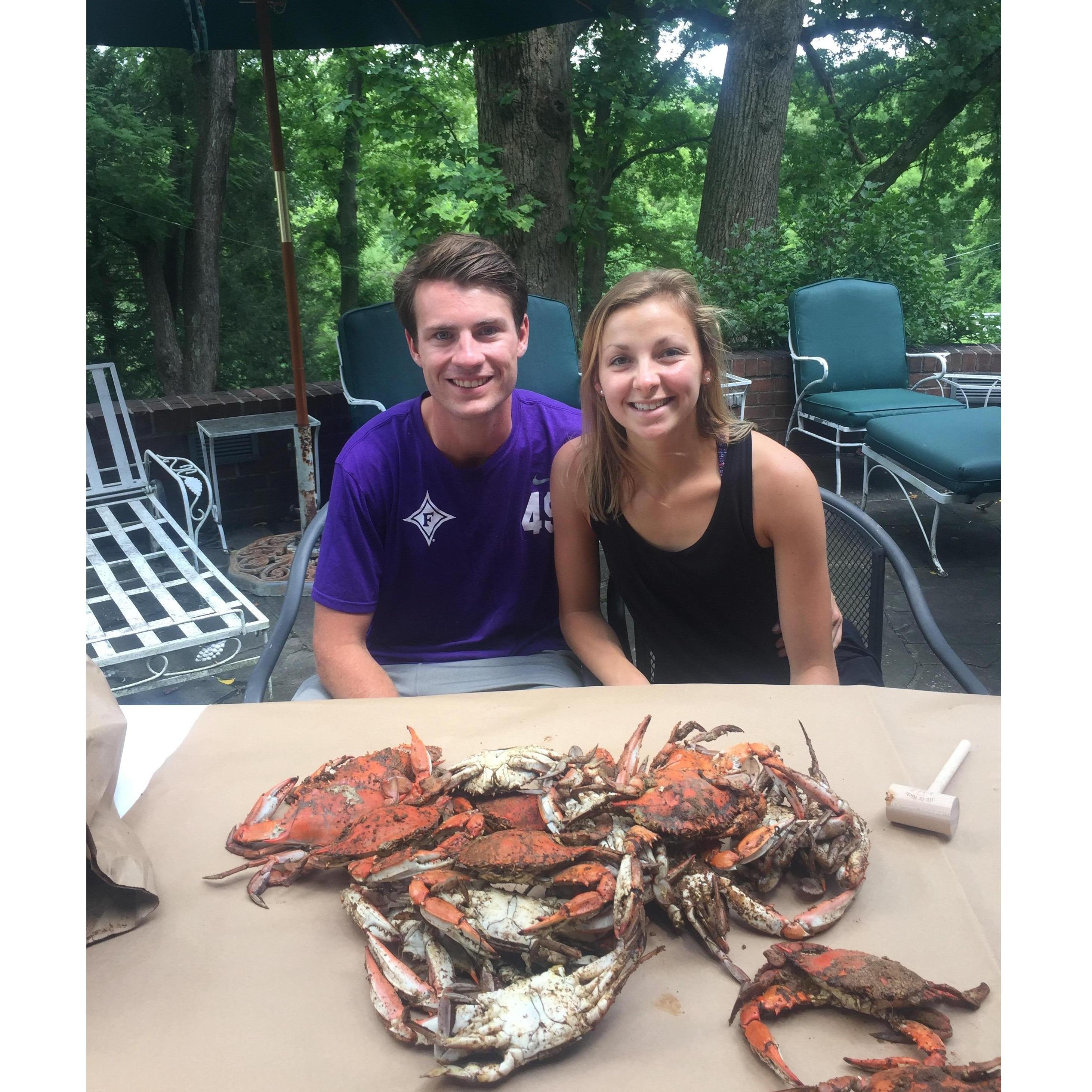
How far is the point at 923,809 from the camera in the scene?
0.94 m

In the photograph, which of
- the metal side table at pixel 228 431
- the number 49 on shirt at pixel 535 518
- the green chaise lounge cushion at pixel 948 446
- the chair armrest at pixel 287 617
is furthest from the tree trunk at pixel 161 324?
the number 49 on shirt at pixel 535 518

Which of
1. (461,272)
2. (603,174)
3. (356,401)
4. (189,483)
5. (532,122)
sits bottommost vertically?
(189,483)

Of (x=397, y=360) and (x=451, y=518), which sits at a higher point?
(x=397, y=360)

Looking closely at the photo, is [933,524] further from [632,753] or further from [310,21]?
[632,753]

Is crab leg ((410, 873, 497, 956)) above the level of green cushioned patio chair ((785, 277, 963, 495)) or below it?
below

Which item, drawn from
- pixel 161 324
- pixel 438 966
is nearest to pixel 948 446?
pixel 438 966

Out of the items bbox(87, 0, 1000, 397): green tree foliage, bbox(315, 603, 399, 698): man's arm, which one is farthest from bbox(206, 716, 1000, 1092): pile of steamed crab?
bbox(87, 0, 1000, 397): green tree foliage

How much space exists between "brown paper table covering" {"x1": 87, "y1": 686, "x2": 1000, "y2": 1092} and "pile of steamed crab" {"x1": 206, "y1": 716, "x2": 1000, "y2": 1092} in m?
0.02

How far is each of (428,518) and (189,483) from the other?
2.54 m

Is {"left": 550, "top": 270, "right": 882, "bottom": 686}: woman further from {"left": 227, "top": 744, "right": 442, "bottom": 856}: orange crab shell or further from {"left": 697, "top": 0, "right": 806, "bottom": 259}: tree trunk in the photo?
{"left": 697, "top": 0, "right": 806, "bottom": 259}: tree trunk

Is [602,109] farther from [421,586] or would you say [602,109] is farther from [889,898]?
[889,898]

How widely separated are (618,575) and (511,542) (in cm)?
20

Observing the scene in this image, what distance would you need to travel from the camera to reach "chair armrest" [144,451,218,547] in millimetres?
3588

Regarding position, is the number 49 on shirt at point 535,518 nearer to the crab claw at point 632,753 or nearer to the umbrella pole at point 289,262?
the crab claw at point 632,753
